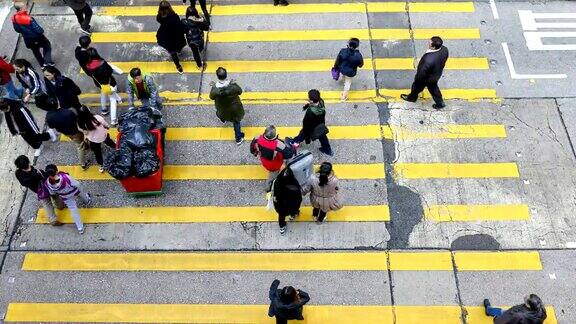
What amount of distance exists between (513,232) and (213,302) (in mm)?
5068

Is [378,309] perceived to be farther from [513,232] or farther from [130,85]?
[130,85]

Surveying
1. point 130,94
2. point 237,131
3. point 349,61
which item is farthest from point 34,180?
point 349,61

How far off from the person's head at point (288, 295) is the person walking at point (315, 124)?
125 inches

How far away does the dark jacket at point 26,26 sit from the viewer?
1059cm

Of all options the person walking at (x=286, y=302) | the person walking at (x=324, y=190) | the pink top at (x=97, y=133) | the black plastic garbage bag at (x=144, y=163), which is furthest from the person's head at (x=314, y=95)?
the pink top at (x=97, y=133)

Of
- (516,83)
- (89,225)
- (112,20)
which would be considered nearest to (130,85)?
(89,225)

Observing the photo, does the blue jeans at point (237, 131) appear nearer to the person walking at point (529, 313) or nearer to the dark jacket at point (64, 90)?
the dark jacket at point (64, 90)

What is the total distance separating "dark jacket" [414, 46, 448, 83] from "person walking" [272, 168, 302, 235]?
3.55 meters

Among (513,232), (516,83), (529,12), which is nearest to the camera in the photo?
(513,232)

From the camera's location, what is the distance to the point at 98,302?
345 inches

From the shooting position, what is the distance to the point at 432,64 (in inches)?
392

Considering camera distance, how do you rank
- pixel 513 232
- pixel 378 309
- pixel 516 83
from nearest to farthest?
pixel 378 309
pixel 513 232
pixel 516 83

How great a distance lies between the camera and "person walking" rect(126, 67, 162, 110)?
9573 mm

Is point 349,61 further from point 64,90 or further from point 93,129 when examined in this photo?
point 64,90
